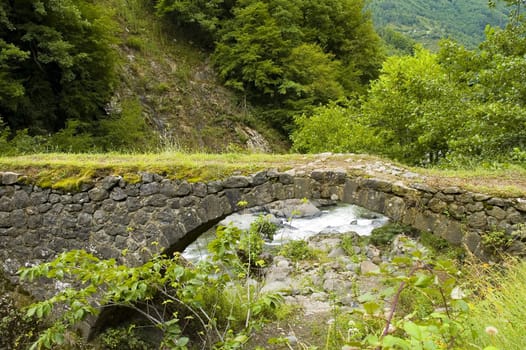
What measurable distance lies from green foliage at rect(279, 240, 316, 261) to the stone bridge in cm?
440

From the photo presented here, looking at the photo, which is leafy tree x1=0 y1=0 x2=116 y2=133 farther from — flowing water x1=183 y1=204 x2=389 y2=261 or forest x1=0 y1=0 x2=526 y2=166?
flowing water x1=183 y1=204 x2=389 y2=261

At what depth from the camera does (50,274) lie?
3209 millimetres

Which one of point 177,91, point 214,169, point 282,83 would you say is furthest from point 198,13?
point 214,169

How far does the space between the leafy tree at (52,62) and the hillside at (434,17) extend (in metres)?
77.2

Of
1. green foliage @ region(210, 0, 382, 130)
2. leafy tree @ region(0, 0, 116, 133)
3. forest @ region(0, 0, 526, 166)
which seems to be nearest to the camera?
forest @ region(0, 0, 526, 166)

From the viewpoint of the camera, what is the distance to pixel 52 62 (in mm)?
12477

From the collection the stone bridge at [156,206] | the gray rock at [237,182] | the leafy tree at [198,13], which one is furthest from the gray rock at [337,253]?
the leafy tree at [198,13]

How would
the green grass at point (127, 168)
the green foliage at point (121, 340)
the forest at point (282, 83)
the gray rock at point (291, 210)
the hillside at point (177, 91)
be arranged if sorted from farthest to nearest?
the hillside at point (177, 91) < the gray rock at point (291, 210) < the forest at point (282, 83) < the green foliage at point (121, 340) < the green grass at point (127, 168)

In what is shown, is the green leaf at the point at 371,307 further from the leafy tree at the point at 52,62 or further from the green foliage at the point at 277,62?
the green foliage at the point at 277,62

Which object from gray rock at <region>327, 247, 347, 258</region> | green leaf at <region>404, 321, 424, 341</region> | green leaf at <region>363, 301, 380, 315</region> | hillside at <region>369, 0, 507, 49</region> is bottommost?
gray rock at <region>327, 247, 347, 258</region>

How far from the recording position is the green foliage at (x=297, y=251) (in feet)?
33.0

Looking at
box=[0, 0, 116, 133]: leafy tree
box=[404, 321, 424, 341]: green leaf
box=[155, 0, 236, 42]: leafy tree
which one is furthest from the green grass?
box=[155, 0, 236, 42]: leafy tree

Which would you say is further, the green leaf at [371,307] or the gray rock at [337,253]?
the gray rock at [337,253]

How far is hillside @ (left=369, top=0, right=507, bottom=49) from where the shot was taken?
86.2 meters
